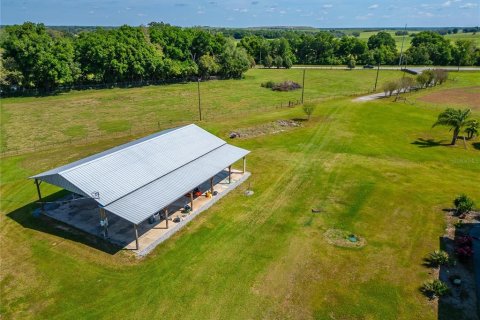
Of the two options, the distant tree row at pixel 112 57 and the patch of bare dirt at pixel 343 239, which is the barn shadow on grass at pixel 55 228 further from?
the distant tree row at pixel 112 57

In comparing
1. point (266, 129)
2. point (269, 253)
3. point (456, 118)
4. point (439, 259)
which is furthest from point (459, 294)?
point (266, 129)

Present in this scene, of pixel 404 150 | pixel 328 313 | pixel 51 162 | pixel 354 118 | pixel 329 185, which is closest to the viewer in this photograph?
pixel 328 313

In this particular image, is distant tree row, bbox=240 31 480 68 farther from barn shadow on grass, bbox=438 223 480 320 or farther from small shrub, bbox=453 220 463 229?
barn shadow on grass, bbox=438 223 480 320

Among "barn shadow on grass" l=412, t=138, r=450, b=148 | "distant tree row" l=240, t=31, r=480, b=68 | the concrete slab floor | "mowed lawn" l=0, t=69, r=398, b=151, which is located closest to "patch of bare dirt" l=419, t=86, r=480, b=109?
"mowed lawn" l=0, t=69, r=398, b=151

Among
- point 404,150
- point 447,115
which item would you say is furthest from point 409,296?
point 447,115

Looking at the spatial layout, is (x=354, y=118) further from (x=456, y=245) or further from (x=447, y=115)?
(x=456, y=245)

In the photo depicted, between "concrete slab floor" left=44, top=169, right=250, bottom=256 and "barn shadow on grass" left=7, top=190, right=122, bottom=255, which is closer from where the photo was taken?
"barn shadow on grass" left=7, top=190, right=122, bottom=255

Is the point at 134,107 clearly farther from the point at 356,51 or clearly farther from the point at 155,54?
the point at 356,51
